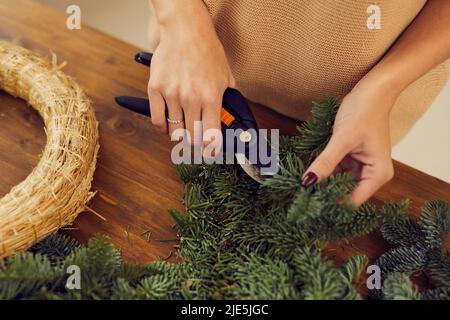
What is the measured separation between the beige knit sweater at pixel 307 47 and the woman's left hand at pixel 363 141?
8 cm

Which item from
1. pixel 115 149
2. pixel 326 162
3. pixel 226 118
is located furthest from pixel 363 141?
pixel 115 149

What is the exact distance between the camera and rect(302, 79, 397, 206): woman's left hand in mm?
603

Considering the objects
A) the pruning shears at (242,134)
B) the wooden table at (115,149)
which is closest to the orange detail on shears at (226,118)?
the pruning shears at (242,134)

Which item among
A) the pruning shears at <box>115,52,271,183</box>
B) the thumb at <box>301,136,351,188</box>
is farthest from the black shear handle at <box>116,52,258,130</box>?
the thumb at <box>301,136,351,188</box>

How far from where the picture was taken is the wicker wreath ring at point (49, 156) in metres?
0.61

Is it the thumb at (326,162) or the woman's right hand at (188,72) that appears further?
the woman's right hand at (188,72)

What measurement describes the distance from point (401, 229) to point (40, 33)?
695mm

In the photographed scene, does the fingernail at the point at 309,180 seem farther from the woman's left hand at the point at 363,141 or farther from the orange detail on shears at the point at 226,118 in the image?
the orange detail on shears at the point at 226,118

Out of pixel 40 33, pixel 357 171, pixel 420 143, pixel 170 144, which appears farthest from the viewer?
pixel 420 143

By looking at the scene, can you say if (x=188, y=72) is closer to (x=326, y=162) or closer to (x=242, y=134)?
(x=242, y=134)

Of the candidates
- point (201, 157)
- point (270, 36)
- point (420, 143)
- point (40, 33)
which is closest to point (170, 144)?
point (201, 157)

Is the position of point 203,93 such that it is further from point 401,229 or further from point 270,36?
point 401,229

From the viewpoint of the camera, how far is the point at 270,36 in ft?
2.47

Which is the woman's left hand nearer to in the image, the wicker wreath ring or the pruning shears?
the pruning shears
